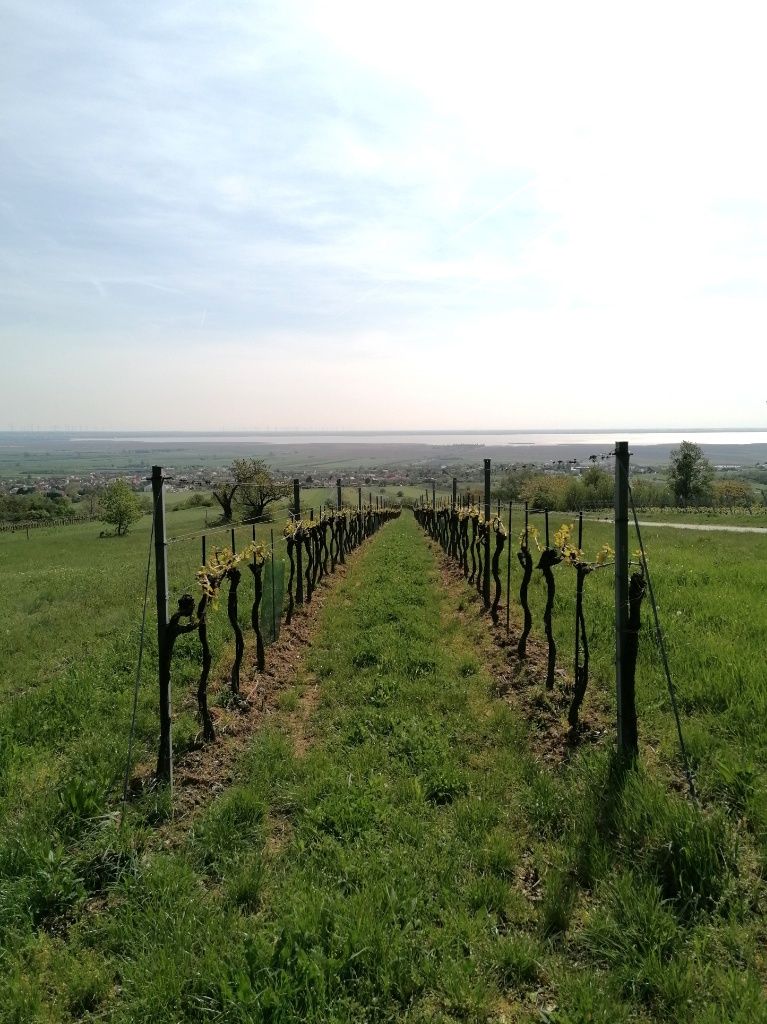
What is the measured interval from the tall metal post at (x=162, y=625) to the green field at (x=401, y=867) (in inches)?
18.1

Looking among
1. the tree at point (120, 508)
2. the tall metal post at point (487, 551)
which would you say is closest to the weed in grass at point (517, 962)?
the tall metal post at point (487, 551)

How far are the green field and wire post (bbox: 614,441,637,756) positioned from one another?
0.27m

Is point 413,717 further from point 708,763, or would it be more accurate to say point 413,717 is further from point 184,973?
point 184,973

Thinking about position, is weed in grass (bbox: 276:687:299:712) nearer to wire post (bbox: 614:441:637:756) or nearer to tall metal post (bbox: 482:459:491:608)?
wire post (bbox: 614:441:637:756)

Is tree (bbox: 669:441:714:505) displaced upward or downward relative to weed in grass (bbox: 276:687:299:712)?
upward

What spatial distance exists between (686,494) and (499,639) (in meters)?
70.9

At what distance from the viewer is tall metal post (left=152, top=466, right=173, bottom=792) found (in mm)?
4668

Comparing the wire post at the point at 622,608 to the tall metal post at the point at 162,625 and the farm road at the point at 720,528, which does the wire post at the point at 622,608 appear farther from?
the farm road at the point at 720,528

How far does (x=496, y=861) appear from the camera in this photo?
12.1ft

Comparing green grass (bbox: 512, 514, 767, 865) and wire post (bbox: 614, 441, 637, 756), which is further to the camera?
wire post (bbox: 614, 441, 637, 756)

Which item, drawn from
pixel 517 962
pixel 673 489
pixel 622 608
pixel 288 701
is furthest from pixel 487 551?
pixel 673 489

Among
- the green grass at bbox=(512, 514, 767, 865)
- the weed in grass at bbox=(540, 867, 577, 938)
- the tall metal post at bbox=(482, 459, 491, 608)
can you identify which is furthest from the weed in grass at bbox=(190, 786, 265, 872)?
the tall metal post at bbox=(482, 459, 491, 608)

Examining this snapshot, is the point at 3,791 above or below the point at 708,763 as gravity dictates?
below

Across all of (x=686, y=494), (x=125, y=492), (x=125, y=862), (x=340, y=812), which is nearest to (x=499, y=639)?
(x=340, y=812)
